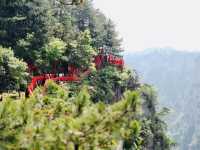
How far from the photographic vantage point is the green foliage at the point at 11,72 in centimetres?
3225

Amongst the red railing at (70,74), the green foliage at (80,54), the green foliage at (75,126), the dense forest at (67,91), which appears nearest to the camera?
the green foliage at (75,126)

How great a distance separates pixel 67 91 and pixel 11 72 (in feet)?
45.2

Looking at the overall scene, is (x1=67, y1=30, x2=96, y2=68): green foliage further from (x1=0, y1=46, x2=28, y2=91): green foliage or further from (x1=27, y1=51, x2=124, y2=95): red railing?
(x1=0, y1=46, x2=28, y2=91): green foliage

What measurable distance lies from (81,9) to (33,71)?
2298 cm

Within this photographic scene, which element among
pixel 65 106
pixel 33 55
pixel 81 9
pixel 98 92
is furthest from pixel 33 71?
pixel 65 106

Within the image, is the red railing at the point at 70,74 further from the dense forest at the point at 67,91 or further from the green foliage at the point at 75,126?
the green foliage at the point at 75,126

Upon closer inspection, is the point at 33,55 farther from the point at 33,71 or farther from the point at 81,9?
the point at 81,9

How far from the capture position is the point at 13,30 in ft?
130

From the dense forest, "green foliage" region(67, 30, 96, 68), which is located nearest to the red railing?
the dense forest

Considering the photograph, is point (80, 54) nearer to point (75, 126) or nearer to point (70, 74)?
point (70, 74)

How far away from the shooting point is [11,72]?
107 feet

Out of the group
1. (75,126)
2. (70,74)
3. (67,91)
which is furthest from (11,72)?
(75,126)

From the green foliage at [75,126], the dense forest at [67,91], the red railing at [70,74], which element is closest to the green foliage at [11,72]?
the dense forest at [67,91]

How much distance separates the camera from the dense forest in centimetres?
965
